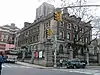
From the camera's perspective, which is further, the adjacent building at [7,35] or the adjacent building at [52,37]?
the adjacent building at [7,35]

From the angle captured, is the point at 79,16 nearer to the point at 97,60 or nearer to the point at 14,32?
the point at 97,60

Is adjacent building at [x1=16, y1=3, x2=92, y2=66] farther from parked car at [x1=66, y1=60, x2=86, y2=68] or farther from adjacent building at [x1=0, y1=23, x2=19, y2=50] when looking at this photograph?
adjacent building at [x1=0, y1=23, x2=19, y2=50]

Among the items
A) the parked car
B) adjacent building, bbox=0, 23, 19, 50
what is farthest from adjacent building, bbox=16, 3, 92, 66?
adjacent building, bbox=0, 23, 19, 50

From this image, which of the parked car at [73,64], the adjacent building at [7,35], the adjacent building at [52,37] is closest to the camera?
the parked car at [73,64]

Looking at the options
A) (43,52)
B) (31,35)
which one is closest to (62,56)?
(43,52)

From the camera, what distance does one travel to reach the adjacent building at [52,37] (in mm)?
36869

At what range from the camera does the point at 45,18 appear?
185 feet

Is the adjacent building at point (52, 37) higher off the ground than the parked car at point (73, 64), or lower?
higher

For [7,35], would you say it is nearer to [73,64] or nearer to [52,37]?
[52,37]

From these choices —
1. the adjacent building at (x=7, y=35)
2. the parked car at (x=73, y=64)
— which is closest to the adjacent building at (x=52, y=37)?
the parked car at (x=73, y=64)

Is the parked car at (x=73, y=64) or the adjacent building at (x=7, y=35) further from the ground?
the adjacent building at (x=7, y=35)

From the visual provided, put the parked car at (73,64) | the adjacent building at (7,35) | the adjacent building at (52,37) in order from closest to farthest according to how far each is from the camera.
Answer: the parked car at (73,64) → the adjacent building at (52,37) → the adjacent building at (7,35)

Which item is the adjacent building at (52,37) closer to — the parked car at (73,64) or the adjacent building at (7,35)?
the parked car at (73,64)

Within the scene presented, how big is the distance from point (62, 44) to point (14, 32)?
34320mm
